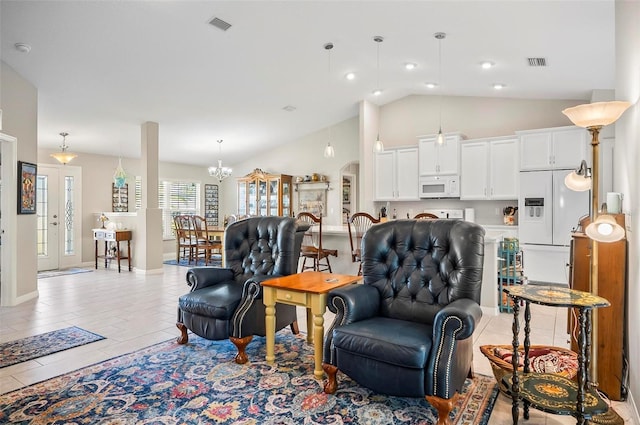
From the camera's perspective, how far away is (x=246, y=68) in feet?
16.9

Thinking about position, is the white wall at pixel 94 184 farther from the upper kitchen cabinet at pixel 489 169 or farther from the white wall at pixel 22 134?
the upper kitchen cabinet at pixel 489 169

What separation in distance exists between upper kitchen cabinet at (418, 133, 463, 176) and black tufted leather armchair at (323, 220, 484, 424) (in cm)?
408

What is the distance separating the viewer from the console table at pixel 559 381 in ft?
5.80

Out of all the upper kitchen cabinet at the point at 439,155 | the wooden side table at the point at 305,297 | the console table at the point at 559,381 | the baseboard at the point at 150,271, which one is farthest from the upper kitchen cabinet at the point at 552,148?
the baseboard at the point at 150,271

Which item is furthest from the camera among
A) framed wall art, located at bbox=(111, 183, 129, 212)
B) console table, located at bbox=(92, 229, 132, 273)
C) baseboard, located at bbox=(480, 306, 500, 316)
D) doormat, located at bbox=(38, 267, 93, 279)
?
framed wall art, located at bbox=(111, 183, 129, 212)

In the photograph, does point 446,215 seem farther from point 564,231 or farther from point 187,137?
point 187,137

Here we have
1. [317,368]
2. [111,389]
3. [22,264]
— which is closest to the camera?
[111,389]

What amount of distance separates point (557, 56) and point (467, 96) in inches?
96.5

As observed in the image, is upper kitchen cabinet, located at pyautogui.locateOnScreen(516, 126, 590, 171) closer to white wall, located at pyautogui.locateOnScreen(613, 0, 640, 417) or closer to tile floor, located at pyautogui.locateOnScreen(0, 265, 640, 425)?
tile floor, located at pyautogui.locateOnScreen(0, 265, 640, 425)

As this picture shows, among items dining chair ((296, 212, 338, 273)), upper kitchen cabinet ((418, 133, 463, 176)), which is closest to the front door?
dining chair ((296, 212, 338, 273))

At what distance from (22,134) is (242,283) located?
3647mm

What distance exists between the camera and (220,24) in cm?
400

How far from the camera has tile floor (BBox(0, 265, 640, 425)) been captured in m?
2.61

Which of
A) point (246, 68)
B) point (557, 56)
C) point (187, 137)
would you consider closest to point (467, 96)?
point (557, 56)
